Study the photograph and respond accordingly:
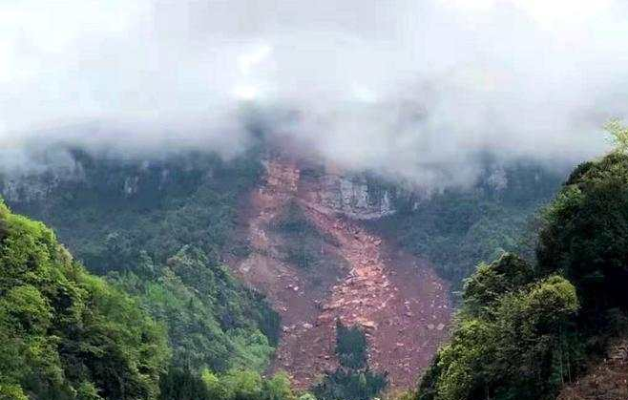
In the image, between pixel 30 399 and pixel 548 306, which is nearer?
pixel 548 306

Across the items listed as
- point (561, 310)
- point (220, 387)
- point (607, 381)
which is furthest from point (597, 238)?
point (220, 387)

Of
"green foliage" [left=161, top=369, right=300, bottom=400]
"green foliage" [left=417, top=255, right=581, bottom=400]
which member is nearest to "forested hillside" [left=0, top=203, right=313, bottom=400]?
"green foliage" [left=161, top=369, right=300, bottom=400]

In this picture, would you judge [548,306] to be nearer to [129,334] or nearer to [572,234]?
[572,234]

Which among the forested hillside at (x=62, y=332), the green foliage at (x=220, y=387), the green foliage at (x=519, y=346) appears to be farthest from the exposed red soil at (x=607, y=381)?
the green foliage at (x=220, y=387)

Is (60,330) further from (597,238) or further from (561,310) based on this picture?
(561,310)

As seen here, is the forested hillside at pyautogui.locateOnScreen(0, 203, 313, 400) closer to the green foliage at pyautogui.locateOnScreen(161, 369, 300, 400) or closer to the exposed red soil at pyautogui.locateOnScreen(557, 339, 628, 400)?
the green foliage at pyautogui.locateOnScreen(161, 369, 300, 400)

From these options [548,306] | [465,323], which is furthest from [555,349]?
[465,323]
